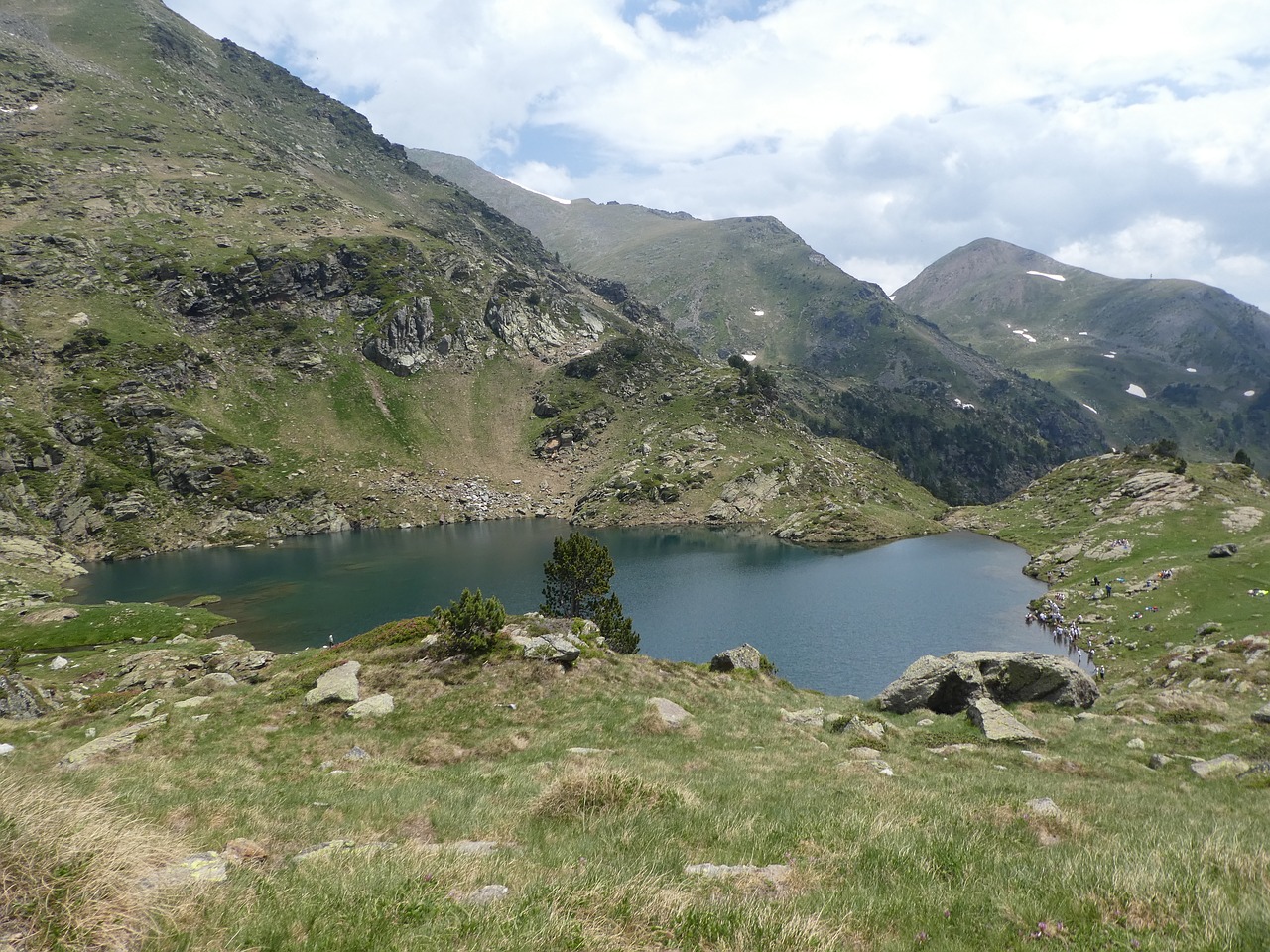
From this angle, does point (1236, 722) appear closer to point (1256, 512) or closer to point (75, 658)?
point (75, 658)

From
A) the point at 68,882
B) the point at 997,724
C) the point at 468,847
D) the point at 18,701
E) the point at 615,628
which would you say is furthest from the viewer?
the point at 615,628

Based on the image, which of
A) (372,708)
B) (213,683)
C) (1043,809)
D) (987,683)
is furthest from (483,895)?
(987,683)

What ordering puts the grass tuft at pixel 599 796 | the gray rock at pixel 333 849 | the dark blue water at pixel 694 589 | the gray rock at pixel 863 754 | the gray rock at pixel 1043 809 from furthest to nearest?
the dark blue water at pixel 694 589 → the gray rock at pixel 863 754 → the grass tuft at pixel 599 796 → the gray rock at pixel 1043 809 → the gray rock at pixel 333 849

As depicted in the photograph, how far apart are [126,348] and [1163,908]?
724 feet

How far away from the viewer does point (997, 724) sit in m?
26.1

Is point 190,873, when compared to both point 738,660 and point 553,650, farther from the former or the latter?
point 738,660

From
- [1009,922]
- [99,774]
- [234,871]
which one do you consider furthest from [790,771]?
[99,774]

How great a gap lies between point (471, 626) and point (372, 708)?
23.8 ft

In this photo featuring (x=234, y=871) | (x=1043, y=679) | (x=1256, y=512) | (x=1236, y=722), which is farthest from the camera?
(x=1256, y=512)

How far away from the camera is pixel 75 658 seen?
184ft

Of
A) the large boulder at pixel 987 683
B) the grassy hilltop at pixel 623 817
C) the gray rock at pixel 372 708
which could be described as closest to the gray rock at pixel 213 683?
the grassy hilltop at pixel 623 817

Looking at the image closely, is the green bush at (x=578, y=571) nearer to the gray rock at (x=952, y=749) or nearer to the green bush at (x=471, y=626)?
the green bush at (x=471, y=626)

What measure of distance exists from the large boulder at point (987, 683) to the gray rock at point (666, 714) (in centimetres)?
1386

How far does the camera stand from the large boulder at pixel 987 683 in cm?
3344
